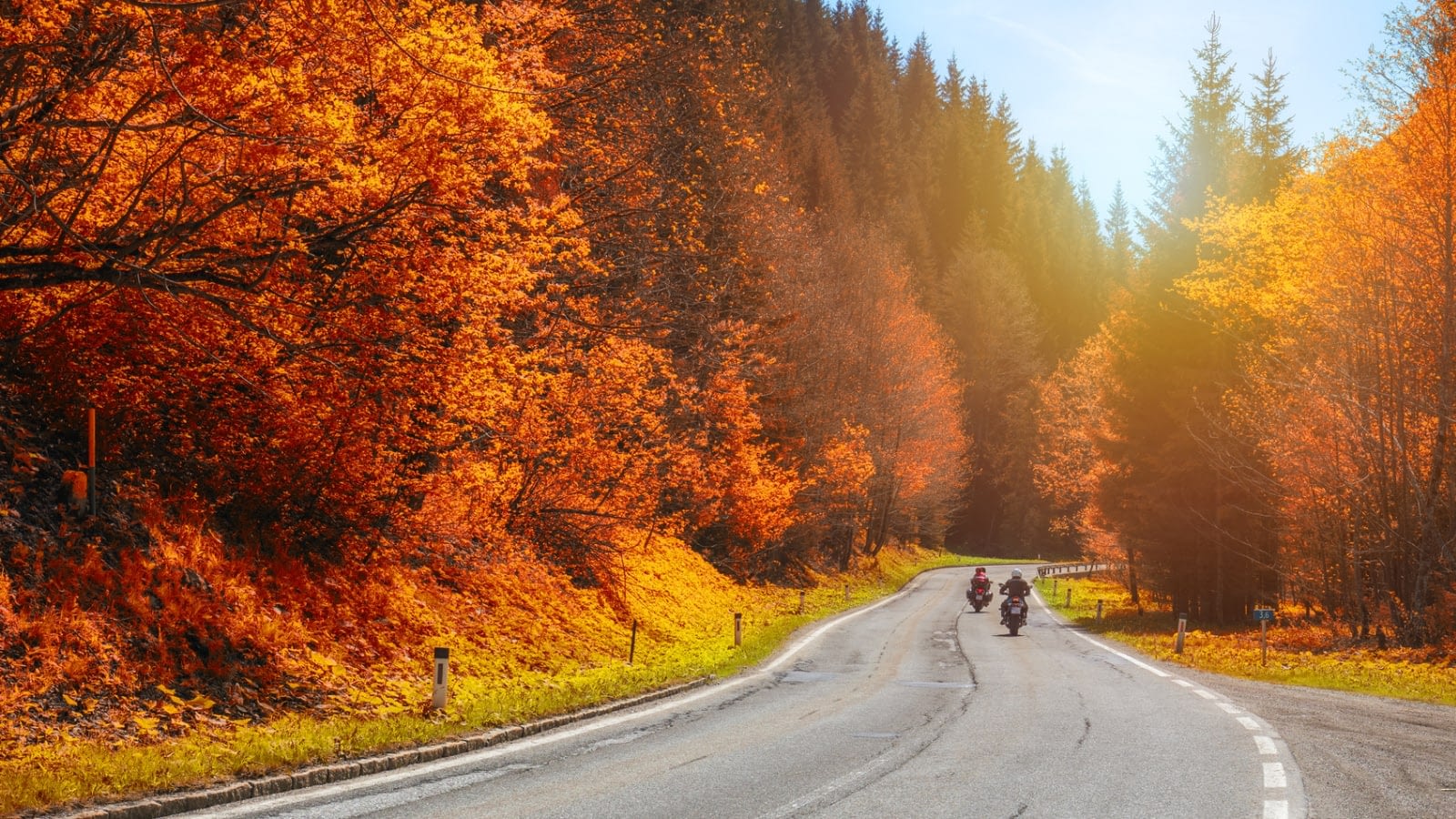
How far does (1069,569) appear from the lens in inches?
2813

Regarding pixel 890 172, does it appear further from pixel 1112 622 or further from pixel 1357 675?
pixel 1357 675

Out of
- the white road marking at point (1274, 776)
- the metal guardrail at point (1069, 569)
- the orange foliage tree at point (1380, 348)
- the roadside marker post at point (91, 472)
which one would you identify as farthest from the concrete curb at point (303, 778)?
the metal guardrail at point (1069, 569)

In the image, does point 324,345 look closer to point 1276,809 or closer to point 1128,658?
point 1276,809

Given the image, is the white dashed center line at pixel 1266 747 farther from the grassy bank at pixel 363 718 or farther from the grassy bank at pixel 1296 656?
the grassy bank at pixel 363 718

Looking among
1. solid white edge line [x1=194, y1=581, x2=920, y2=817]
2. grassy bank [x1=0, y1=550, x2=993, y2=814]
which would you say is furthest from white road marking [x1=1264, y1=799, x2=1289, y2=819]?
grassy bank [x1=0, y1=550, x2=993, y2=814]

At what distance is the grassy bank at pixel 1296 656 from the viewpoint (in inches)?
675

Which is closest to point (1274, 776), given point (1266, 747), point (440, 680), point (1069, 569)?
point (1266, 747)

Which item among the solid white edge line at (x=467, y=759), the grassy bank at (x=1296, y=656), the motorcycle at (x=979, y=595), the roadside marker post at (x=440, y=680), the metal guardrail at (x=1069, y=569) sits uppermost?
the metal guardrail at (x=1069, y=569)

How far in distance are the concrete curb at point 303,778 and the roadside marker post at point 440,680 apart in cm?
91

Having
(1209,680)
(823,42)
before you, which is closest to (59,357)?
(1209,680)

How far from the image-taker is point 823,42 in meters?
94.1

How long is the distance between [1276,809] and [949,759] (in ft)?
8.99

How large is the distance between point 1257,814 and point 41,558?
9731 mm

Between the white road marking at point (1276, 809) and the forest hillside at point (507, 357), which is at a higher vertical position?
the forest hillside at point (507, 357)
